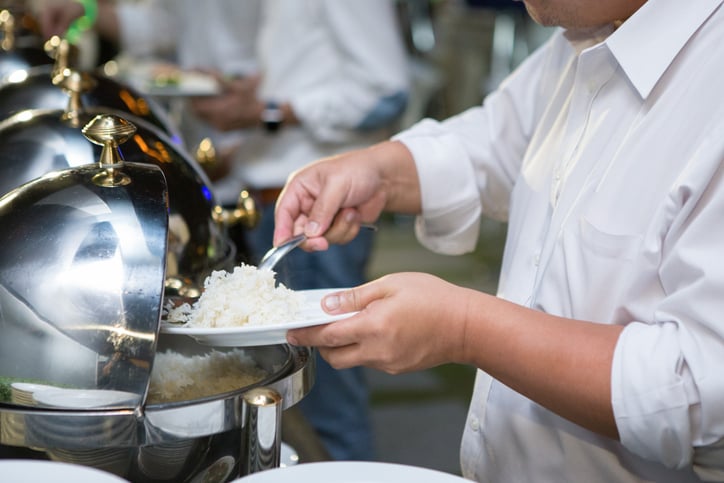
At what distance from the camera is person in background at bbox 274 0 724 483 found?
0.78 meters

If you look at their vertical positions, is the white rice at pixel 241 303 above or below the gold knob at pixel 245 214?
above

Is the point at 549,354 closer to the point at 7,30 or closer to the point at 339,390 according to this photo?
the point at 7,30

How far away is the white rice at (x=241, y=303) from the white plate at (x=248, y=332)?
17mm

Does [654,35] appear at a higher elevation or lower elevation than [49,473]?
higher

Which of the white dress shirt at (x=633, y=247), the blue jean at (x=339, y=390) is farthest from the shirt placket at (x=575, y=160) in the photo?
the blue jean at (x=339, y=390)

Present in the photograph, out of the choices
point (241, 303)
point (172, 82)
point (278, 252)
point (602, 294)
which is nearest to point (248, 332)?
point (241, 303)

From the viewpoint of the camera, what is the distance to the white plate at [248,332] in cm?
78

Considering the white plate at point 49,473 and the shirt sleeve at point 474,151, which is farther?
the shirt sleeve at point 474,151

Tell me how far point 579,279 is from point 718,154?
0.21 m

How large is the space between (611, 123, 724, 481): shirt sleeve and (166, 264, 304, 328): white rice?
1.07 ft

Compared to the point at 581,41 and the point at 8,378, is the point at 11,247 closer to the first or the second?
the point at 8,378

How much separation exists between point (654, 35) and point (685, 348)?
349mm

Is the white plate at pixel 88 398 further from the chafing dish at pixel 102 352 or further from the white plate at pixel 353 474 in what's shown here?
the white plate at pixel 353 474

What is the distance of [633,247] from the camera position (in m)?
0.87
